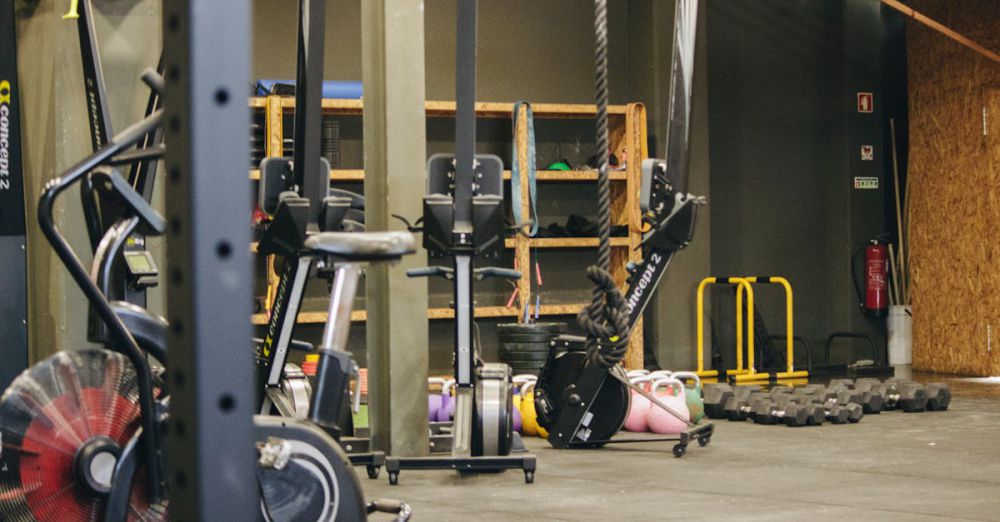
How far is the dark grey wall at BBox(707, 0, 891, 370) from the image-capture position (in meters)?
11.6

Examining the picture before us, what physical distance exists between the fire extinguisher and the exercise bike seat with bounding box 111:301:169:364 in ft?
30.8

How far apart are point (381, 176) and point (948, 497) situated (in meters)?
2.83

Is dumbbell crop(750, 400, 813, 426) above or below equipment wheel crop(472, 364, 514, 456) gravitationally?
below

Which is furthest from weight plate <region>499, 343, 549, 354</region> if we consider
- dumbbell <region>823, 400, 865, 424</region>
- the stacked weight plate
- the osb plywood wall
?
the osb plywood wall

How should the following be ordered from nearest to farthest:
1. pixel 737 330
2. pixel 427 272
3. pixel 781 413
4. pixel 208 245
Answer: pixel 208 245
pixel 427 272
pixel 781 413
pixel 737 330

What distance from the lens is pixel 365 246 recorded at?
2441 mm

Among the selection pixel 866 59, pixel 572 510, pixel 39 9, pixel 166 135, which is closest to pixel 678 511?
pixel 572 510

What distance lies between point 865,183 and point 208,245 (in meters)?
11.3

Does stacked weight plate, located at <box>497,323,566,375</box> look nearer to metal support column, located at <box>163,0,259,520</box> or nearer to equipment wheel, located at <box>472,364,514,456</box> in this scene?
equipment wheel, located at <box>472,364,514,456</box>

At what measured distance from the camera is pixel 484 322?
1059 cm

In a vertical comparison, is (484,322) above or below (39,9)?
below

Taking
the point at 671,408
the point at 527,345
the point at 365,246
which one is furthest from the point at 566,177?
the point at 365,246

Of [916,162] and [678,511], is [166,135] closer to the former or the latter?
[678,511]

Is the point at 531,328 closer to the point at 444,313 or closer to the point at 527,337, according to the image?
the point at 527,337
